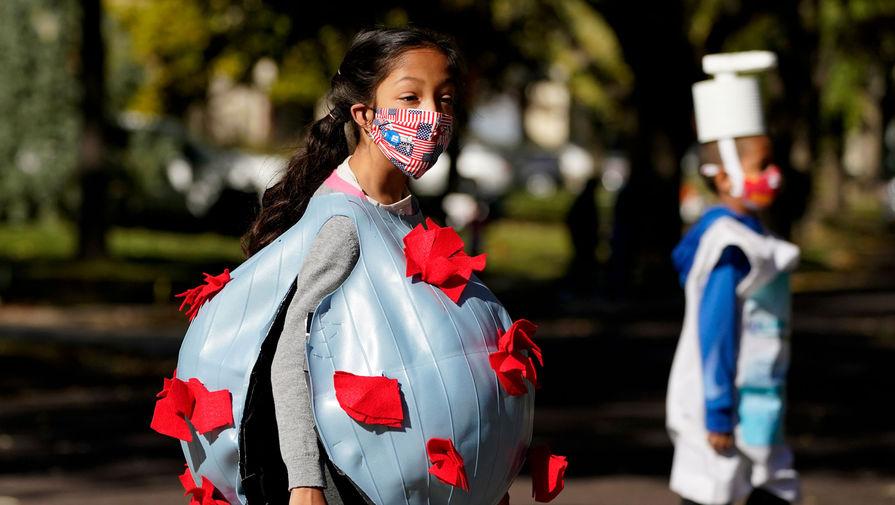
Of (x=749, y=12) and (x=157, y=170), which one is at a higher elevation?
(x=749, y=12)

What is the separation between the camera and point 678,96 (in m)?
20.8

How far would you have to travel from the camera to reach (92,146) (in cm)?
1928

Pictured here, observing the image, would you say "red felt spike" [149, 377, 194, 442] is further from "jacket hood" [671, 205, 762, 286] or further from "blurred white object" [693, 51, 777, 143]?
"blurred white object" [693, 51, 777, 143]

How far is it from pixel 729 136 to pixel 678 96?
1579 centimetres

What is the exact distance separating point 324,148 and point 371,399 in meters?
0.78

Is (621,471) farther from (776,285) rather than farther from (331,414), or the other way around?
(331,414)

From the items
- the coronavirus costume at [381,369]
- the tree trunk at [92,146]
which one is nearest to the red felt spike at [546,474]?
the coronavirus costume at [381,369]

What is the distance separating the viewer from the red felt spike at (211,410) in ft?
9.64

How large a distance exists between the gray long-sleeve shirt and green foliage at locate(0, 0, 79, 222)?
25150 mm

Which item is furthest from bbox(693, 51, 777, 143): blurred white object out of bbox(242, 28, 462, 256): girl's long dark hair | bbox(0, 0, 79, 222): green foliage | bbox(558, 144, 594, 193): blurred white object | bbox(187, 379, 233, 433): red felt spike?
bbox(558, 144, 594, 193): blurred white object

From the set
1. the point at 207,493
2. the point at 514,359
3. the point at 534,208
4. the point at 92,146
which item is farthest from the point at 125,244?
the point at 514,359

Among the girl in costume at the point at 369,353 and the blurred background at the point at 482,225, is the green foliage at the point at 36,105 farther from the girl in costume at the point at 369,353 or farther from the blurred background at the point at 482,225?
the girl in costume at the point at 369,353

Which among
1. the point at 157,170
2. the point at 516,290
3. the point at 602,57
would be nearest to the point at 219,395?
the point at 516,290

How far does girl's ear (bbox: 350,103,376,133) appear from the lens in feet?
10.5
